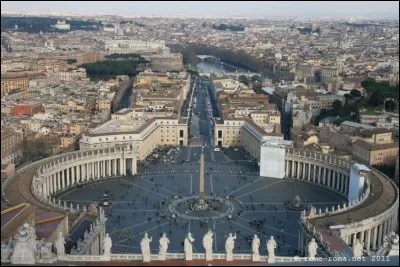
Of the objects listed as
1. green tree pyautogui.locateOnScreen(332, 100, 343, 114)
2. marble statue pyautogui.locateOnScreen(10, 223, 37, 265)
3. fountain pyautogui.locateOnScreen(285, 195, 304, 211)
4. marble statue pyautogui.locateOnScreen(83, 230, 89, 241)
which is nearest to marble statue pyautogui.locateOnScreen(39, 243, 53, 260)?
marble statue pyautogui.locateOnScreen(10, 223, 37, 265)

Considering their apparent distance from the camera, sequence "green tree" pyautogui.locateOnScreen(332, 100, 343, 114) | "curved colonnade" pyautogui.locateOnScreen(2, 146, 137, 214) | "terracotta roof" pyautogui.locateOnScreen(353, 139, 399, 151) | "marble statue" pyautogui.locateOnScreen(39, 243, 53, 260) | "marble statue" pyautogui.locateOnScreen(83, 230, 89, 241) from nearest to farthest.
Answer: "marble statue" pyautogui.locateOnScreen(39, 243, 53, 260) < "marble statue" pyautogui.locateOnScreen(83, 230, 89, 241) < "curved colonnade" pyautogui.locateOnScreen(2, 146, 137, 214) < "terracotta roof" pyautogui.locateOnScreen(353, 139, 399, 151) < "green tree" pyautogui.locateOnScreen(332, 100, 343, 114)

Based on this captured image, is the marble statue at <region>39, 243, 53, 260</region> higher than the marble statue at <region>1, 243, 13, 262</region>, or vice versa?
the marble statue at <region>1, 243, 13, 262</region>

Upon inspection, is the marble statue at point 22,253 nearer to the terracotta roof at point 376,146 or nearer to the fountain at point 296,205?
the fountain at point 296,205

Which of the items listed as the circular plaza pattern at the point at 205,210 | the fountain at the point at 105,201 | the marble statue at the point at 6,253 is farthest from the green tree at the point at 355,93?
the marble statue at the point at 6,253

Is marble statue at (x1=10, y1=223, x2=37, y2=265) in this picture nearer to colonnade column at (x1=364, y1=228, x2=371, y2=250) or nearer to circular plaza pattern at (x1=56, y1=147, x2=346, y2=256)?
circular plaza pattern at (x1=56, y1=147, x2=346, y2=256)

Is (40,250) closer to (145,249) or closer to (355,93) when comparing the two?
(145,249)

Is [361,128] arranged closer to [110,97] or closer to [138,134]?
[138,134]

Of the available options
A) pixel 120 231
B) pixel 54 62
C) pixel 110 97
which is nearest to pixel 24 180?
pixel 120 231

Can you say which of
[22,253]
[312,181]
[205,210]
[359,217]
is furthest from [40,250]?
[312,181]
